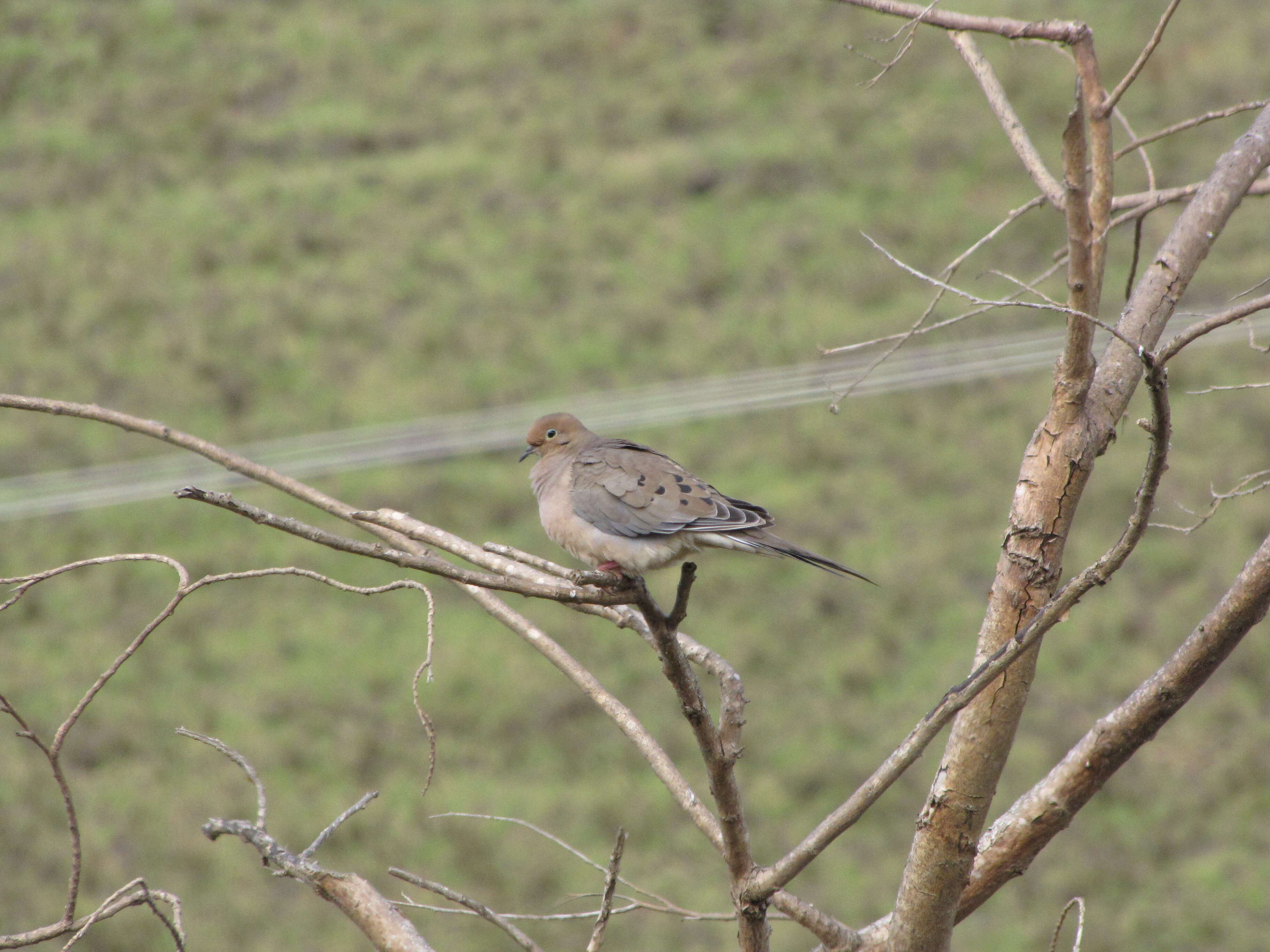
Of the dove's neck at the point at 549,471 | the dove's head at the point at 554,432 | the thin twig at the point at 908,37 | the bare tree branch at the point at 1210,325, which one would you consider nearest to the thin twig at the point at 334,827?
the dove's neck at the point at 549,471

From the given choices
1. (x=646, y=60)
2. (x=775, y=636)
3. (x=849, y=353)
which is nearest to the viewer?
(x=775, y=636)

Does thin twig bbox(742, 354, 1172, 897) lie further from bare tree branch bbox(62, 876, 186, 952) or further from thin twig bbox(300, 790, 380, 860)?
bare tree branch bbox(62, 876, 186, 952)

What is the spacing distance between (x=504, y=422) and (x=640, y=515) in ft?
21.4

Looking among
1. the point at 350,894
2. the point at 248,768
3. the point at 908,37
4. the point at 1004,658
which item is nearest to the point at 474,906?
the point at 350,894

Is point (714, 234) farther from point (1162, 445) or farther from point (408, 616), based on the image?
point (1162, 445)

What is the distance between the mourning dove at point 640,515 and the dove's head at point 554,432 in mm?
462

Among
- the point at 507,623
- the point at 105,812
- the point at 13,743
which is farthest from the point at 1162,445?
the point at 13,743

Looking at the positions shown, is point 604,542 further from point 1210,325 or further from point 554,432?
point 1210,325

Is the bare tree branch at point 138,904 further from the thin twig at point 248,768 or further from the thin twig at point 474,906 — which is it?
the thin twig at point 474,906

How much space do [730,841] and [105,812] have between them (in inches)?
257

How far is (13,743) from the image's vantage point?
26.2 ft

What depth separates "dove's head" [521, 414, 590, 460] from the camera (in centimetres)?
429

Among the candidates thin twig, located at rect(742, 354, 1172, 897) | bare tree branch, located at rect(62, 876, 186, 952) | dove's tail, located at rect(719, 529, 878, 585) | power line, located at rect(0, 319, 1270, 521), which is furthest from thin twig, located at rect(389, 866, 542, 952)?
power line, located at rect(0, 319, 1270, 521)

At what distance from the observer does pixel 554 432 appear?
4316mm
